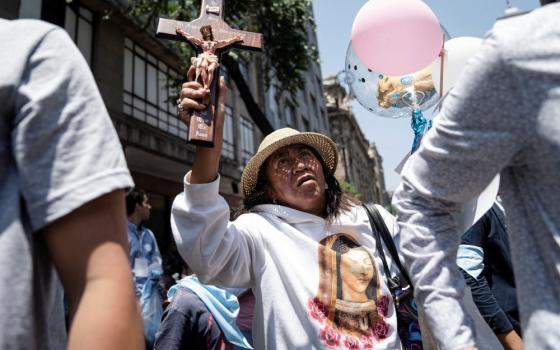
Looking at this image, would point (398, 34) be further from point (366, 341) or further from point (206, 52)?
point (366, 341)

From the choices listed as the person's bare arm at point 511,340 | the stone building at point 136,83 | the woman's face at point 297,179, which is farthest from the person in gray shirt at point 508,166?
the stone building at point 136,83

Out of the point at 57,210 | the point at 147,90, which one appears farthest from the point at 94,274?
the point at 147,90

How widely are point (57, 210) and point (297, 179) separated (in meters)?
1.51

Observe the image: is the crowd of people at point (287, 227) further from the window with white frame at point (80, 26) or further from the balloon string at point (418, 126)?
the window with white frame at point (80, 26)

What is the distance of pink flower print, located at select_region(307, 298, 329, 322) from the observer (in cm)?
162

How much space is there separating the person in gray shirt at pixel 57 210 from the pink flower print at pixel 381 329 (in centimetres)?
122

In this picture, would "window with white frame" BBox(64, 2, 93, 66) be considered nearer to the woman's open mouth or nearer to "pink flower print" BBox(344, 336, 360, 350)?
the woman's open mouth

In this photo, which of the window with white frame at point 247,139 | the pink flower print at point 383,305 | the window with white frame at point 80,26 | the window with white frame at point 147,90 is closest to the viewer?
the pink flower print at point 383,305

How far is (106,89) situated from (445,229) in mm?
8212

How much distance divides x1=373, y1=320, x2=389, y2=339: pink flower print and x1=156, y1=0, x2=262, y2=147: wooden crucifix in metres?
1.03

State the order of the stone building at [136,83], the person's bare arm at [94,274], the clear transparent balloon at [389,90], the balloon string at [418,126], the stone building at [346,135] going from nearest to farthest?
the person's bare arm at [94,274]
the balloon string at [418,126]
the clear transparent balloon at [389,90]
the stone building at [136,83]
the stone building at [346,135]

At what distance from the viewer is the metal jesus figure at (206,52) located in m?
1.59

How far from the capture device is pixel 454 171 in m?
0.99

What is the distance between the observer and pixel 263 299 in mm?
1692
